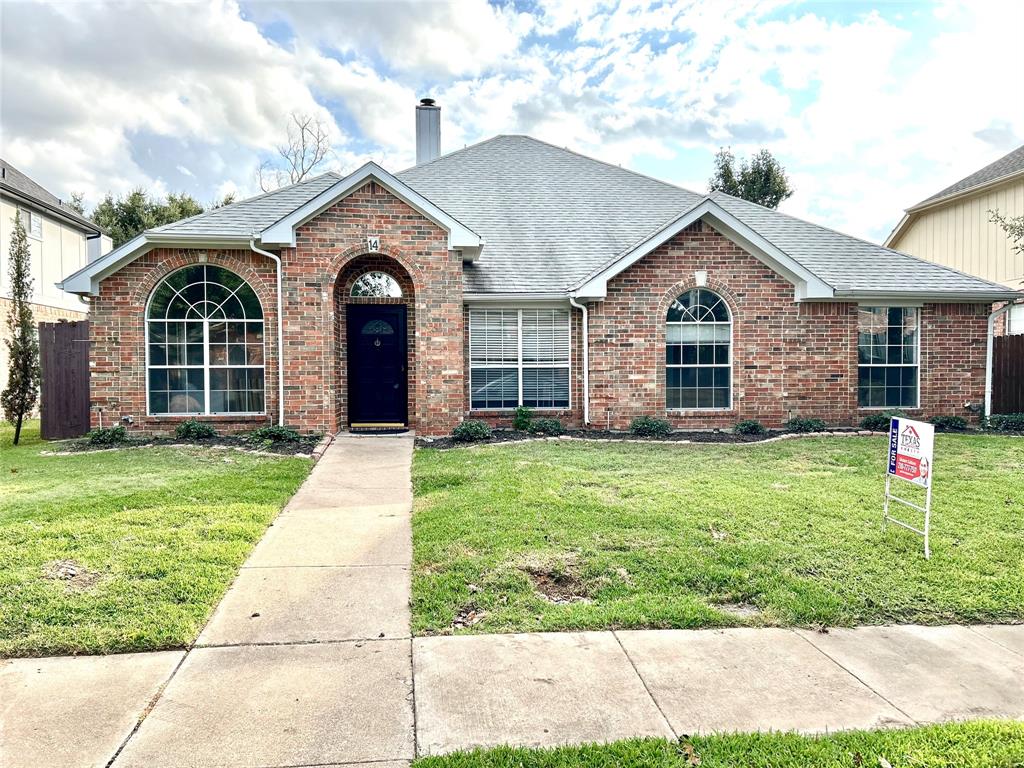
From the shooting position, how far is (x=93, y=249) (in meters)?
26.5

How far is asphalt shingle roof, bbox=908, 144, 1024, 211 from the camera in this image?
19.0 m

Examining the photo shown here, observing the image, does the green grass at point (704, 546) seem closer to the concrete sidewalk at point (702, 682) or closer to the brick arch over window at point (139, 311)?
the concrete sidewalk at point (702, 682)

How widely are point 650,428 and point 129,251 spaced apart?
411 inches

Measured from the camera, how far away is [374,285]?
12625 millimetres

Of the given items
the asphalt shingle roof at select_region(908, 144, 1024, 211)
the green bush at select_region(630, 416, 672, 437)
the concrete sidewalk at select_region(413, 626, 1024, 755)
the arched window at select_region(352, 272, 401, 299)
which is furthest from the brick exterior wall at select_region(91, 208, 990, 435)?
the asphalt shingle roof at select_region(908, 144, 1024, 211)

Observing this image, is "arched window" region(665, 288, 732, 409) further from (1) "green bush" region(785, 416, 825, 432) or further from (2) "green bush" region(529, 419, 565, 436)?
(2) "green bush" region(529, 419, 565, 436)

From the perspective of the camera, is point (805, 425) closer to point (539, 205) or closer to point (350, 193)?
point (539, 205)

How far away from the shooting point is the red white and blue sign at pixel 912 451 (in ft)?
18.1

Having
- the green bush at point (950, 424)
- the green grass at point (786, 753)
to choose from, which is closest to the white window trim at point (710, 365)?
the green bush at point (950, 424)

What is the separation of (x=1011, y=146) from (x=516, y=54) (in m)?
17.9

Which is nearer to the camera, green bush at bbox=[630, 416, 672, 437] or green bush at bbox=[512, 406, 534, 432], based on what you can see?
green bush at bbox=[630, 416, 672, 437]

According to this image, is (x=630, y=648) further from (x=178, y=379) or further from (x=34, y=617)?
(x=178, y=379)

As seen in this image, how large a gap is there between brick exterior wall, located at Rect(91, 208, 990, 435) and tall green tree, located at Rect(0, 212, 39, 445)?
2319 millimetres

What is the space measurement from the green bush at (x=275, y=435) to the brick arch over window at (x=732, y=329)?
7248mm
